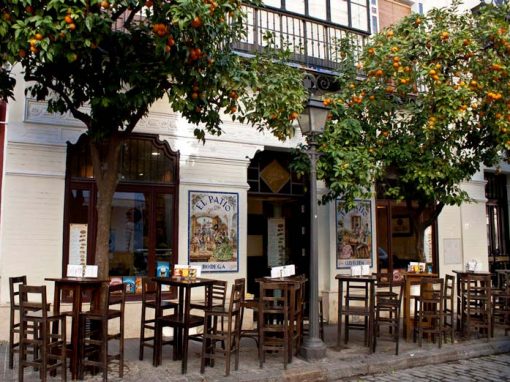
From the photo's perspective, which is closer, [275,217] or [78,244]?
[78,244]

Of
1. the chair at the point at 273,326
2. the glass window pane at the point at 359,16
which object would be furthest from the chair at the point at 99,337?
the glass window pane at the point at 359,16

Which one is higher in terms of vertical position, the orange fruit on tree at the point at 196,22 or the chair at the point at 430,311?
the orange fruit on tree at the point at 196,22

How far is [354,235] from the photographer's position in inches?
445

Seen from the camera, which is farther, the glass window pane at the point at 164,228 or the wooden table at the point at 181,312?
the glass window pane at the point at 164,228

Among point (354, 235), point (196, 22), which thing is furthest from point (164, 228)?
point (196, 22)

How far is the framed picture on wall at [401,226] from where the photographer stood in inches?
468

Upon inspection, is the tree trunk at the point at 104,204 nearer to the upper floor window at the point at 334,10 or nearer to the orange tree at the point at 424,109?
the orange tree at the point at 424,109

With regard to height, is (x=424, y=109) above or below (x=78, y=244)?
above

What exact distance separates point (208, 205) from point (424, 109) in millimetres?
4265

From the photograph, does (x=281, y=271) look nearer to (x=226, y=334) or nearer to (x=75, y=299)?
(x=226, y=334)

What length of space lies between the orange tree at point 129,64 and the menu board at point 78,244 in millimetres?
2317

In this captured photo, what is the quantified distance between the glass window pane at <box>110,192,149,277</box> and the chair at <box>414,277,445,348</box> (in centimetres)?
486

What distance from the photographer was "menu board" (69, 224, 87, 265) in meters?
A: 8.68

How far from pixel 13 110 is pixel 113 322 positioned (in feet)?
→ 12.9
